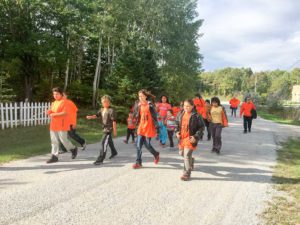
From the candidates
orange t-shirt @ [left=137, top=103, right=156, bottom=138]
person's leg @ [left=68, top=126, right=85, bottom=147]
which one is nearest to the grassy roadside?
orange t-shirt @ [left=137, top=103, right=156, bottom=138]

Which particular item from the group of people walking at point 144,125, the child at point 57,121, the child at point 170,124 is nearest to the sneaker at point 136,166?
the group of people walking at point 144,125

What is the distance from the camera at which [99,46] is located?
27750 millimetres

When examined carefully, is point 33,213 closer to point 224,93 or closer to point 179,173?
point 179,173

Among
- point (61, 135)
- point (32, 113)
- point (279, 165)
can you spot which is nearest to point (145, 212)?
point (61, 135)

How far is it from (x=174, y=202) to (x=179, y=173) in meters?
2.15

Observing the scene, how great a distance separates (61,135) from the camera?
8703 millimetres

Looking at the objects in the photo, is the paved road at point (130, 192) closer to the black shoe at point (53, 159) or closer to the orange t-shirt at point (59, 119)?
the black shoe at point (53, 159)

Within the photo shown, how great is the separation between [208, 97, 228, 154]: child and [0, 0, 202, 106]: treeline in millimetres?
9612

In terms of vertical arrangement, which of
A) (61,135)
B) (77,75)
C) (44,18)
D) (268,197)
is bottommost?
(268,197)

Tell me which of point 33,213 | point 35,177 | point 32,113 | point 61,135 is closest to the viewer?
point 33,213

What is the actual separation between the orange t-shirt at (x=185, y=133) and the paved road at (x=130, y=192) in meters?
0.68

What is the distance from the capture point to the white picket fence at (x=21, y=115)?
16281 millimetres

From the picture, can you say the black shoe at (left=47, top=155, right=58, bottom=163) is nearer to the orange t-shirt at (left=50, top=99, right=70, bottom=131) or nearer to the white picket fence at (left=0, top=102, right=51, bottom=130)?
the orange t-shirt at (left=50, top=99, right=70, bottom=131)

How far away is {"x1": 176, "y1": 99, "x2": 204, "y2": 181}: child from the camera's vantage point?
7207 millimetres
